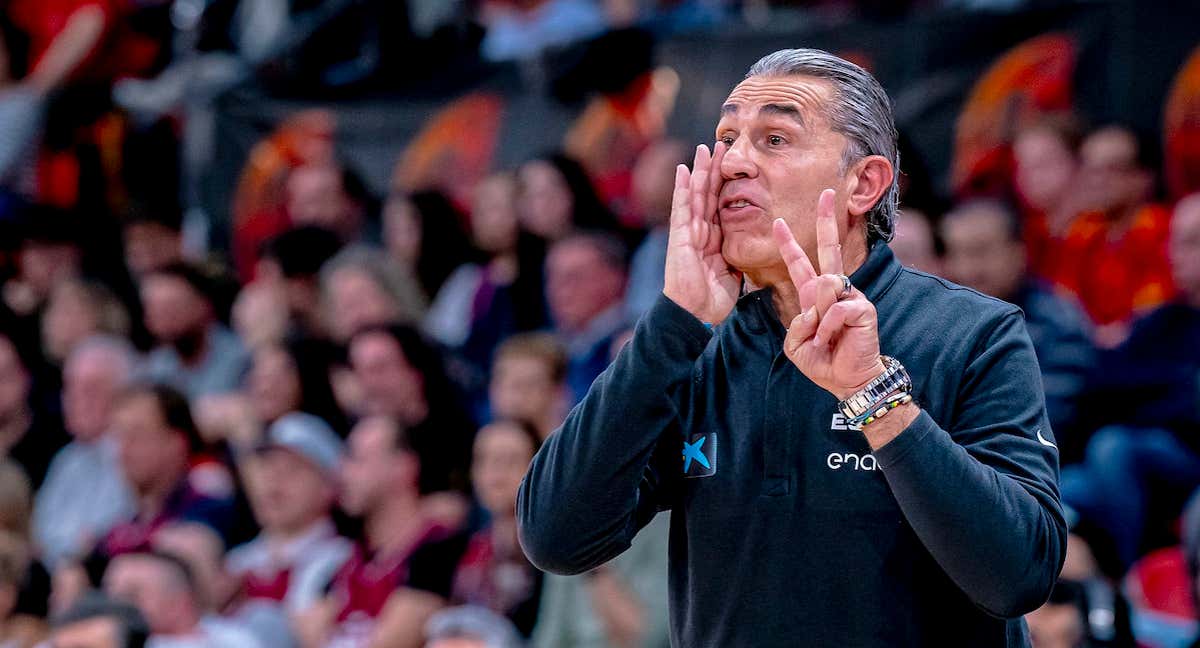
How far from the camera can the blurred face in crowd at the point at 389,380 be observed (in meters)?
6.14

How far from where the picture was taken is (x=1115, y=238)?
5.56 metres

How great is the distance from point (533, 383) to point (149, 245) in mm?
3546

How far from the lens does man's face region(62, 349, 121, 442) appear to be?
24.0 ft

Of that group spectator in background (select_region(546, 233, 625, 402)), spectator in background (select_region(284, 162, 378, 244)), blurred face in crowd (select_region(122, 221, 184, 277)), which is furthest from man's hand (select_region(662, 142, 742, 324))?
blurred face in crowd (select_region(122, 221, 184, 277))

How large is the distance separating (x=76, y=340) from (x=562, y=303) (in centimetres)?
270

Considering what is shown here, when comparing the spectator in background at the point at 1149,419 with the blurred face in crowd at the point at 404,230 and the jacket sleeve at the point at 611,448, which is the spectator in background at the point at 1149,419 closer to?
the jacket sleeve at the point at 611,448

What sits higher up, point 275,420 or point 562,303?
point 562,303

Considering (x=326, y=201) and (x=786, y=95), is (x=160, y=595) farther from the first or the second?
(x=786, y=95)

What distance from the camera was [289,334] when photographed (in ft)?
23.5

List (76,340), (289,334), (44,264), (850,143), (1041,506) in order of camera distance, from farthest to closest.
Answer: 1. (44,264)
2. (76,340)
3. (289,334)
4. (850,143)
5. (1041,506)

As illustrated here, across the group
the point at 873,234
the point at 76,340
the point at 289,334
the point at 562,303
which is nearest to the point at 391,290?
the point at 289,334

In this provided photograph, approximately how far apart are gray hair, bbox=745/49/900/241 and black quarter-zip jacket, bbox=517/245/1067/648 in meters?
0.15

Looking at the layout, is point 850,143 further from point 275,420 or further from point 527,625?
point 275,420

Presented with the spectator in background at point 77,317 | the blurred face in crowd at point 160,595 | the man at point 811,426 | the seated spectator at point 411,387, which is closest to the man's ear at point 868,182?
the man at point 811,426
